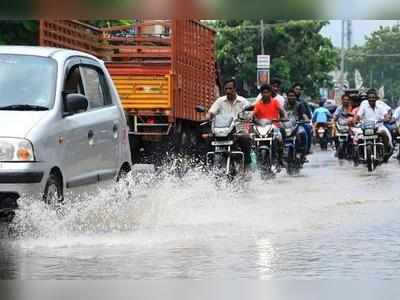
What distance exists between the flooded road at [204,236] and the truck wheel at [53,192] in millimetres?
97

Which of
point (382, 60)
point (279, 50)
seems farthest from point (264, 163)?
point (382, 60)

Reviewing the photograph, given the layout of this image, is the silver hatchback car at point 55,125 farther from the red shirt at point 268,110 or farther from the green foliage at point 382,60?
the green foliage at point 382,60

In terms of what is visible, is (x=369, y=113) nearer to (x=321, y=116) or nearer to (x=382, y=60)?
(x=321, y=116)

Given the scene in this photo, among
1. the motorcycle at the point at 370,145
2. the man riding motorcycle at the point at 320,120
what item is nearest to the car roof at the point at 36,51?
the motorcycle at the point at 370,145

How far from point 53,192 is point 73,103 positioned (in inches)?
33.5

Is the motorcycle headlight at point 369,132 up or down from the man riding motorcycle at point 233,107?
down

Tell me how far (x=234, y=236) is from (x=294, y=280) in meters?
2.34

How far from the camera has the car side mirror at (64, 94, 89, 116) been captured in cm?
945

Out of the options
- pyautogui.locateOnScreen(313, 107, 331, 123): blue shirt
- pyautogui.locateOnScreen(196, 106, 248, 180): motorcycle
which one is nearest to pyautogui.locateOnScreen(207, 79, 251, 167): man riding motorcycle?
pyautogui.locateOnScreen(196, 106, 248, 180): motorcycle

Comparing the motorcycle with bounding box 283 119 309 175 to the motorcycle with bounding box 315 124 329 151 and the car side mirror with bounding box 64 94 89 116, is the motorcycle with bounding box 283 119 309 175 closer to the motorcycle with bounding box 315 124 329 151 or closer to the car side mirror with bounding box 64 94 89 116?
the car side mirror with bounding box 64 94 89 116

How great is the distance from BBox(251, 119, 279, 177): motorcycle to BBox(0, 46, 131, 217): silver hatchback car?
5.50 m

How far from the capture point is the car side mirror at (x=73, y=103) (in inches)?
372
